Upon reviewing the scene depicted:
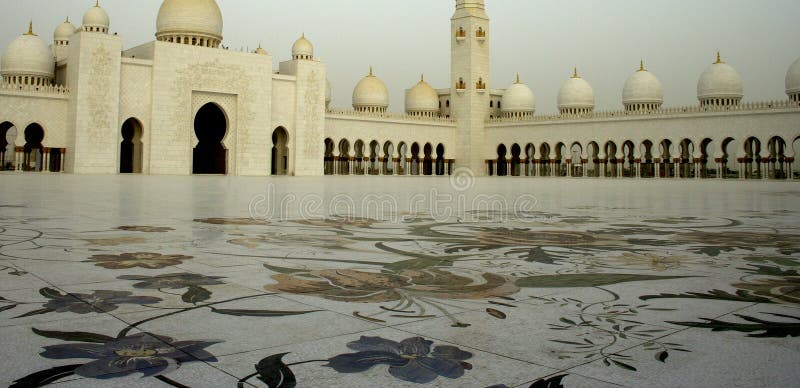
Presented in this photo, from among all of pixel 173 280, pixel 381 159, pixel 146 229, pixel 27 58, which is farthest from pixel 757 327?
pixel 381 159

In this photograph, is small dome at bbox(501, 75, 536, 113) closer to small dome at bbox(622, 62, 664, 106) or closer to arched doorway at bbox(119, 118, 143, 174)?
small dome at bbox(622, 62, 664, 106)

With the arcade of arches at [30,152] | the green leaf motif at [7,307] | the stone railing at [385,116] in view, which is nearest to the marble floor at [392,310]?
the green leaf motif at [7,307]

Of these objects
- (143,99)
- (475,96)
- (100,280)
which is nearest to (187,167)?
(143,99)

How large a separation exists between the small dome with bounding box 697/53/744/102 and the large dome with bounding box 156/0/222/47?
857 inches

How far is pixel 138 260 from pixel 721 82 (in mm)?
31708

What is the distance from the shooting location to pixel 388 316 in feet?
5.71

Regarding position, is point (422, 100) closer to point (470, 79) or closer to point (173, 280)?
point (470, 79)

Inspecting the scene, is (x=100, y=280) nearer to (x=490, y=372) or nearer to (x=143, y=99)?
(x=490, y=372)

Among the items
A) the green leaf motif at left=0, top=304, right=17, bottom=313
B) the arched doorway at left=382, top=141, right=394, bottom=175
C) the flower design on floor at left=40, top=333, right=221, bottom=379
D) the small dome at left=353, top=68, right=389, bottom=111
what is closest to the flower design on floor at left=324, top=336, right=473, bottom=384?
the flower design on floor at left=40, top=333, right=221, bottom=379

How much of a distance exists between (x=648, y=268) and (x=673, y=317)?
814 millimetres

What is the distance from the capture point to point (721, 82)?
29703 mm

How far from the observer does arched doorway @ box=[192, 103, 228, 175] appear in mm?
27891

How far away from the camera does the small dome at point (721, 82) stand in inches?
1169

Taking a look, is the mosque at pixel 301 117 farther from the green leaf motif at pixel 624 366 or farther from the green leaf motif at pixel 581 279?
the green leaf motif at pixel 624 366
